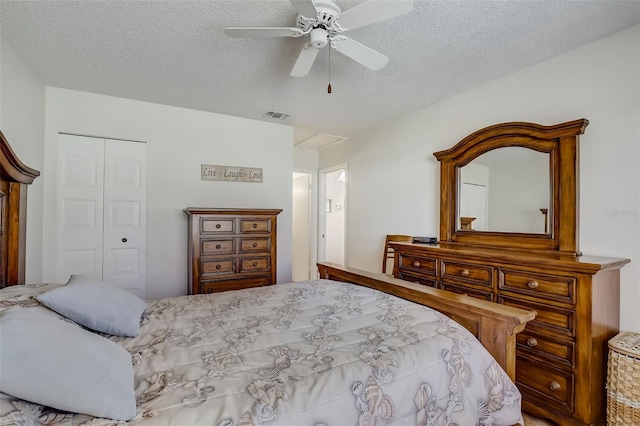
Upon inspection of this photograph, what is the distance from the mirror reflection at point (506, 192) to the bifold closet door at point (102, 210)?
3.43 metres

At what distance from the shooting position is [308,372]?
3.26 feet

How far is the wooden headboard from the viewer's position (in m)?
1.87

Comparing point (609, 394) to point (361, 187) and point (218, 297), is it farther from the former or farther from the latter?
point (361, 187)

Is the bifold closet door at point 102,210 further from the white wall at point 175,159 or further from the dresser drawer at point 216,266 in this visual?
the dresser drawer at point 216,266

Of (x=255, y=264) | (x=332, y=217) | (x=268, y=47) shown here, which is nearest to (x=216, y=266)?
(x=255, y=264)

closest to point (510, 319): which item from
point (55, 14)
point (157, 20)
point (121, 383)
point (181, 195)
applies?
point (121, 383)

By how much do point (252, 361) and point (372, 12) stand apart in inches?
65.4

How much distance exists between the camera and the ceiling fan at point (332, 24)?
1475 millimetres

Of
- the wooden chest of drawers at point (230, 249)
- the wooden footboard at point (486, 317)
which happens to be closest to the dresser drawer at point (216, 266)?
the wooden chest of drawers at point (230, 249)

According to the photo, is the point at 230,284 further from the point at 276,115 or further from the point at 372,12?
the point at 372,12

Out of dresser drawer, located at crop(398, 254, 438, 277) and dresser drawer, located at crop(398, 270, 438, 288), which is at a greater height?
dresser drawer, located at crop(398, 254, 438, 277)

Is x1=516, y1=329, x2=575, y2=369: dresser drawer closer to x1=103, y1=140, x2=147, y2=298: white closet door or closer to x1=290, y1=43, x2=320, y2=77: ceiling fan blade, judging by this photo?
x1=290, y1=43, x2=320, y2=77: ceiling fan blade

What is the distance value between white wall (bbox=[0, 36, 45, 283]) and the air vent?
2.13 m

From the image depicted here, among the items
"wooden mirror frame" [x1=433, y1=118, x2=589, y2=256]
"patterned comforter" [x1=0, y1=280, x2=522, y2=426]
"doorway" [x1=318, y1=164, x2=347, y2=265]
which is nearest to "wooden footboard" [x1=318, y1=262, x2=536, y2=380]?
"patterned comforter" [x1=0, y1=280, x2=522, y2=426]
